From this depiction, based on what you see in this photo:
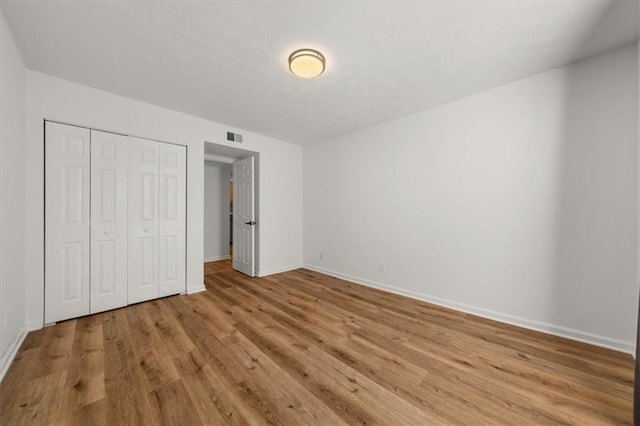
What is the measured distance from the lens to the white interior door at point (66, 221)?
2.43 m

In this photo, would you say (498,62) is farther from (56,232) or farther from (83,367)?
(56,232)

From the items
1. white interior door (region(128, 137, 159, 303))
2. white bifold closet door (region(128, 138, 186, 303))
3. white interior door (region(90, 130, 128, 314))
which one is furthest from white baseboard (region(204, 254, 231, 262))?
white interior door (region(90, 130, 128, 314))

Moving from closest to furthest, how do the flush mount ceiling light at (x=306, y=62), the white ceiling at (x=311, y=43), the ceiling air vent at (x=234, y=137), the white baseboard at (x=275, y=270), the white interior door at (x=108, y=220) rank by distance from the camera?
1. the white ceiling at (x=311, y=43)
2. the flush mount ceiling light at (x=306, y=62)
3. the white interior door at (x=108, y=220)
4. the ceiling air vent at (x=234, y=137)
5. the white baseboard at (x=275, y=270)

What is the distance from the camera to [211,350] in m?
2.04

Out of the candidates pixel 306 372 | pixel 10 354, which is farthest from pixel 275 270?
pixel 10 354

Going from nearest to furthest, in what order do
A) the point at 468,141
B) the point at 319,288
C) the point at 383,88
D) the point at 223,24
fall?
the point at 223,24 → the point at 383,88 → the point at 468,141 → the point at 319,288

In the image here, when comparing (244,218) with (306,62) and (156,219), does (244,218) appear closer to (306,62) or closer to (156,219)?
(156,219)

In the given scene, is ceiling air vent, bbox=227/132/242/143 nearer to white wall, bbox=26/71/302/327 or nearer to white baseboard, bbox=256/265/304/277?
white wall, bbox=26/71/302/327

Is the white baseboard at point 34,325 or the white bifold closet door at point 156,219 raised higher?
the white bifold closet door at point 156,219

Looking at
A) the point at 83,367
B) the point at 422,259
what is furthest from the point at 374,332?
the point at 83,367

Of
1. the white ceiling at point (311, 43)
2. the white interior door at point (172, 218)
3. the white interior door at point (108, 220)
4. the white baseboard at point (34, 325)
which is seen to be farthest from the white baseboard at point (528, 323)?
the white baseboard at point (34, 325)

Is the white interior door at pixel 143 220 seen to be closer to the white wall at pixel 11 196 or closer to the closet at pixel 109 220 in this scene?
the closet at pixel 109 220

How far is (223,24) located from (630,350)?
4234 mm

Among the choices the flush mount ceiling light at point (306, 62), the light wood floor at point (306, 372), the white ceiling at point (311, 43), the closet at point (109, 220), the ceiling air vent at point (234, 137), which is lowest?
the light wood floor at point (306, 372)
